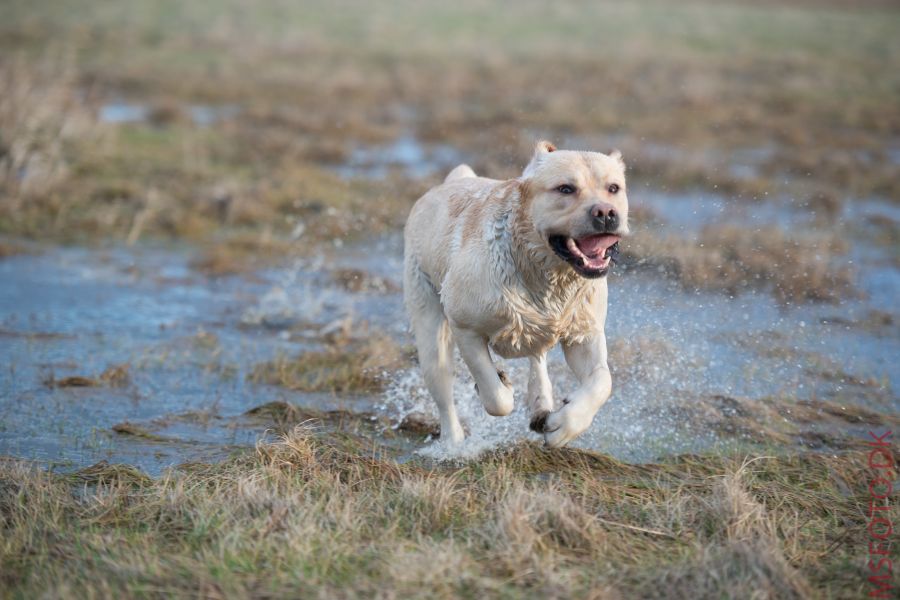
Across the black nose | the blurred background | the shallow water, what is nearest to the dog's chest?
the black nose

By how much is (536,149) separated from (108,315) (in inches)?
197

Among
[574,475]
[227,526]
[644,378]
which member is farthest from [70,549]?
[644,378]

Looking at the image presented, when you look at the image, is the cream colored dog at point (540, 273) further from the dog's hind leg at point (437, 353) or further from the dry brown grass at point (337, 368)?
the dry brown grass at point (337, 368)

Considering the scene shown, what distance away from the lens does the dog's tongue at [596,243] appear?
4.70 metres

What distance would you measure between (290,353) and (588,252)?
3787mm

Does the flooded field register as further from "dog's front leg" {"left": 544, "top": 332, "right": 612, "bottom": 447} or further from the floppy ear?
the floppy ear

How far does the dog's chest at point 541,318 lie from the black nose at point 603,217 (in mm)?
578

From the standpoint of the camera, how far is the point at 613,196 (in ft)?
15.7

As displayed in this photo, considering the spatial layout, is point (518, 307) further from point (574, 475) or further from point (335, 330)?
point (335, 330)

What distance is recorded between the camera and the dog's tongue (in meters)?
4.70

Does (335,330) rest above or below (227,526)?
below

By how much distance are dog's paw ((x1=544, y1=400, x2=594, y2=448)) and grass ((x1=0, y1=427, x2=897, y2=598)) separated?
10.8 inches

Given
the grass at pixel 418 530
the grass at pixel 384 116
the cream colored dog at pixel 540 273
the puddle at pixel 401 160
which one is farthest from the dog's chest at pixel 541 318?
the puddle at pixel 401 160

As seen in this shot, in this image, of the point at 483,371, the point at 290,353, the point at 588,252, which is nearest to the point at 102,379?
the point at 290,353
